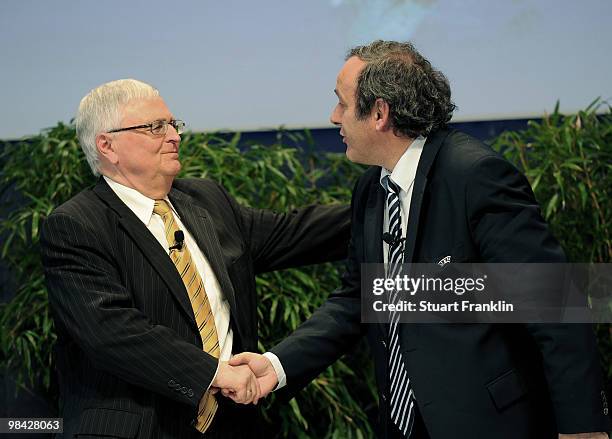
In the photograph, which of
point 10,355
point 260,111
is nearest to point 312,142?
point 260,111

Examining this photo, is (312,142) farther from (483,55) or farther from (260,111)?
(483,55)

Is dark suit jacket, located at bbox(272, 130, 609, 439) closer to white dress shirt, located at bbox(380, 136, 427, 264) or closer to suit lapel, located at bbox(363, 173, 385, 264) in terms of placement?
white dress shirt, located at bbox(380, 136, 427, 264)

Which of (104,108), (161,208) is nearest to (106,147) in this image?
(104,108)

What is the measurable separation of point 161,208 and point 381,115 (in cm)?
72

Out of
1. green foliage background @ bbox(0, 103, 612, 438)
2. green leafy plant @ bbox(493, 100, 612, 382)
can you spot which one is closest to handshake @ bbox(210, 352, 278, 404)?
green foliage background @ bbox(0, 103, 612, 438)

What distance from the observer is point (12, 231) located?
3.62 m

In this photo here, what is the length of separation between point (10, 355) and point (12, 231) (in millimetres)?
533

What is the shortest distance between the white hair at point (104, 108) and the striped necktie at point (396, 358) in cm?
84

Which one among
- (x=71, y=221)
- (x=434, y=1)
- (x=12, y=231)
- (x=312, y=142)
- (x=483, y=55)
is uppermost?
(x=434, y=1)

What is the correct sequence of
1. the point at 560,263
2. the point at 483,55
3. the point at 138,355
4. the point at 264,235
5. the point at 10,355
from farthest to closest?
the point at 483,55 < the point at 10,355 < the point at 264,235 < the point at 138,355 < the point at 560,263

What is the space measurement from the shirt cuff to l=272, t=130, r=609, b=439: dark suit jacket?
51cm

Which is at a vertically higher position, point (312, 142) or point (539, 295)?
point (312, 142)

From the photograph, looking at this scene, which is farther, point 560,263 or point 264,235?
point 264,235

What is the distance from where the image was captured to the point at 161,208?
248cm
